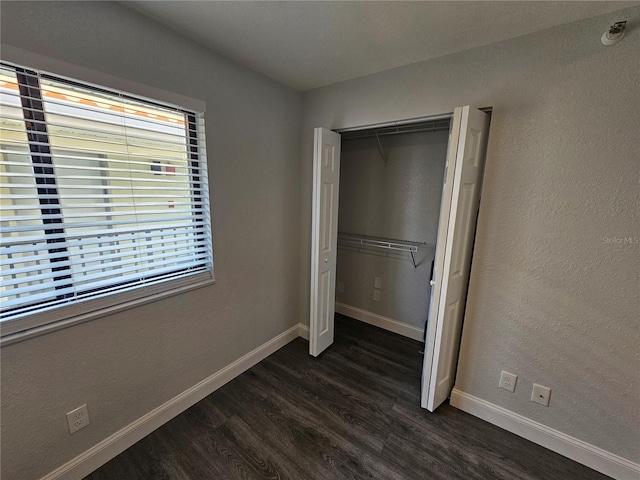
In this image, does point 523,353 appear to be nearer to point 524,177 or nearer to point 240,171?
point 524,177

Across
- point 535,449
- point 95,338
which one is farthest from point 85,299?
point 535,449

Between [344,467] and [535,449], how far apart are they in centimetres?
117

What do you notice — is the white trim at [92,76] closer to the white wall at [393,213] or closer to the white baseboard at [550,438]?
the white wall at [393,213]

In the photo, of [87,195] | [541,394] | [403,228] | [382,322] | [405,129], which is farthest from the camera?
[382,322]

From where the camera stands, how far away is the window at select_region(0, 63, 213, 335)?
114 cm

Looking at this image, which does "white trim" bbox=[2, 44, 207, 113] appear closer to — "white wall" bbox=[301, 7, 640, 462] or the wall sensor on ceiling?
"white wall" bbox=[301, 7, 640, 462]

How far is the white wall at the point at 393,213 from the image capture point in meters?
2.50

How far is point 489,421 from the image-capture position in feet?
5.81

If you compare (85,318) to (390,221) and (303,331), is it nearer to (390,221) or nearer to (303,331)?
(303,331)

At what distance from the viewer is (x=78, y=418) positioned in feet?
4.47

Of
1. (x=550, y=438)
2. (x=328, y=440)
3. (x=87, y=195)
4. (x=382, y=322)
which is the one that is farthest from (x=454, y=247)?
(x=87, y=195)

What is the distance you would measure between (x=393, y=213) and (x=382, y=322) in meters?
1.22

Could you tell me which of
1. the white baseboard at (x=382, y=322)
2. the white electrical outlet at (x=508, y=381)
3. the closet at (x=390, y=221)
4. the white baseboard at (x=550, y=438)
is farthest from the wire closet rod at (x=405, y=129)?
the white baseboard at (x=550, y=438)

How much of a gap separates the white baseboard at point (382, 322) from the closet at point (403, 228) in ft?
0.04
